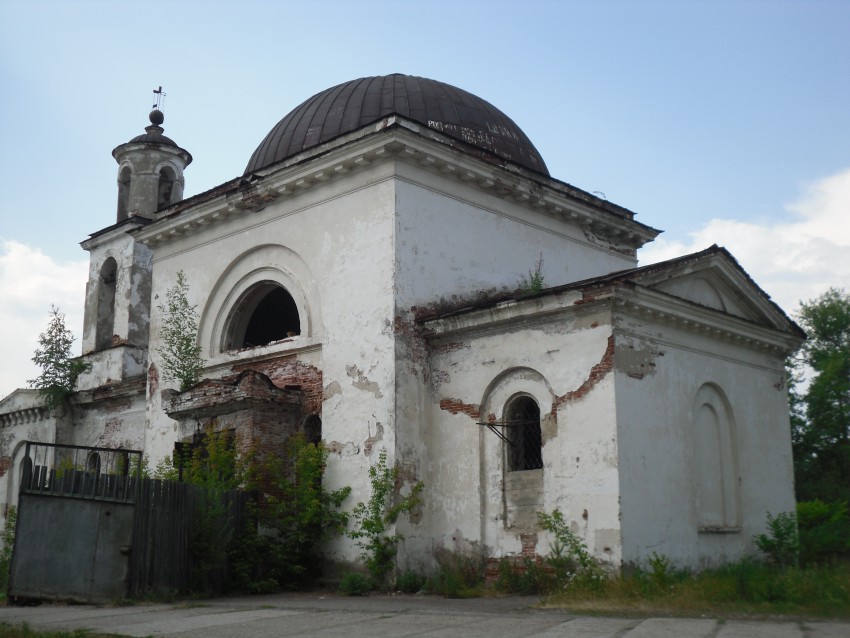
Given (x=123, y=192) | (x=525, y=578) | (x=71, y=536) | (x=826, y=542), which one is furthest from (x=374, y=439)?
(x=123, y=192)

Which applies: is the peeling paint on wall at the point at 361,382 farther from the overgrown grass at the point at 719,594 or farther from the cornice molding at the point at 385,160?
the overgrown grass at the point at 719,594

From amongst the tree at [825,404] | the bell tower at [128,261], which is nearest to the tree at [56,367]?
the bell tower at [128,261]

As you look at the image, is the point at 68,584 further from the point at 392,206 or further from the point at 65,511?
the point at 392,206

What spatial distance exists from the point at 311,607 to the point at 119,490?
3.05 m

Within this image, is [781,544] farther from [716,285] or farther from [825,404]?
[825,404]

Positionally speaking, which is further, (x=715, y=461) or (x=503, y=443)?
(x=715, y=461)

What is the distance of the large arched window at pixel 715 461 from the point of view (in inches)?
526

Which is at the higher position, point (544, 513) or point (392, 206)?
point (392, 206)

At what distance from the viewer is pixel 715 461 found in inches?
547

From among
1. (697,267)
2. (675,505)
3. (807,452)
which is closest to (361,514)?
(675,505)

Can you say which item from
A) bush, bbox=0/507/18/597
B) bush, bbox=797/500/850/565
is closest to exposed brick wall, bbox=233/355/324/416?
bush, bbox=0/507/18/597

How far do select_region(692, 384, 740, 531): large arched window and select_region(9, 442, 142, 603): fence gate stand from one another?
8055 millimetres

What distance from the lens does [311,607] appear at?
10734 mm

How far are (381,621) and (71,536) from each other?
4724 millimetres
